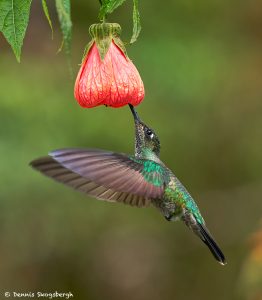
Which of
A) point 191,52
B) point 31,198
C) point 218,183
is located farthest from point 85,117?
point 218,183

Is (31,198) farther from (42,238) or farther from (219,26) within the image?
(219,26)

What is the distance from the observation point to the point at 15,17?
207cm

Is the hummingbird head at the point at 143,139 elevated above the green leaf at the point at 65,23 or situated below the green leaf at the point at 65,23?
below

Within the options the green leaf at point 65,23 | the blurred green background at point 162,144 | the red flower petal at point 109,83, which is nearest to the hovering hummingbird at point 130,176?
the red flower petal at point 109,83

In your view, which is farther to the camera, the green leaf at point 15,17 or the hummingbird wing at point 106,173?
the green leaf at point 15,17

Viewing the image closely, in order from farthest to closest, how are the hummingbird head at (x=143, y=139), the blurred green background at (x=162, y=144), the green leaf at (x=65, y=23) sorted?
the blurred green background at (x=162, y=144)
the hummingbird head at (x=143, y=139)
the green leaf at (x=65, y=23)

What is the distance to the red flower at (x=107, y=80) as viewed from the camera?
214 cm

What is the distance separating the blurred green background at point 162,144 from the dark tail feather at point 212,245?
2.06m

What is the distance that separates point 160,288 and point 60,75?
78.5 inches

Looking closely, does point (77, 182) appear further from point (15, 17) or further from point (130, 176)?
point (15, 17)

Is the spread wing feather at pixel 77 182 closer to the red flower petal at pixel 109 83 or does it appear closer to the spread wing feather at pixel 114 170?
the spread wing feather at pixel 114 170

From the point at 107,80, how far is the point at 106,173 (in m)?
0.31

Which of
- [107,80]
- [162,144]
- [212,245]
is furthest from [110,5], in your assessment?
[162,144]

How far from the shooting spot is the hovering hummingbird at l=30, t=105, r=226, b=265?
1.93m
